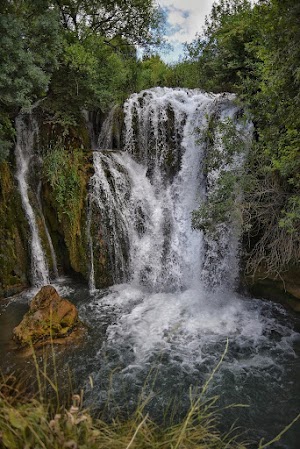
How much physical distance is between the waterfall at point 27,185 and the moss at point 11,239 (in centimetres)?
15

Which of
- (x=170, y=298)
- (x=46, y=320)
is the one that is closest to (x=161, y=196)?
(x=170, y=298)

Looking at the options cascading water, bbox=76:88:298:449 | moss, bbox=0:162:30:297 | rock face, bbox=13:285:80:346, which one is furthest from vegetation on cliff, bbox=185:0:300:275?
moss, bbox=0:162:30:297

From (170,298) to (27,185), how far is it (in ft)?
16.0

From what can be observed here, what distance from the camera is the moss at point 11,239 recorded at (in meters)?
7.60

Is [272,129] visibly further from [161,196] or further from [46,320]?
[46,320]

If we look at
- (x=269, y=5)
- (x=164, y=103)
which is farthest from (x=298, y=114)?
(x=164, y=103)

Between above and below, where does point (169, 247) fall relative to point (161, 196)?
below

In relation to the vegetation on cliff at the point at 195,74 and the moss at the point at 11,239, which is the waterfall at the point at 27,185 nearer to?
the moss at the point at 11,239

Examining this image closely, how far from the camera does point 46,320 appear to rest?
18.4 ft

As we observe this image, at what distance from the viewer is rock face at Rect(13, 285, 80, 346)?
545 cm

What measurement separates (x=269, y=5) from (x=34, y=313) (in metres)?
6.05

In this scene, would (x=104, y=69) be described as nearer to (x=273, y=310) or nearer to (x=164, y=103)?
(x=164, y=103)

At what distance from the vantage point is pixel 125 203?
8438 millimetres

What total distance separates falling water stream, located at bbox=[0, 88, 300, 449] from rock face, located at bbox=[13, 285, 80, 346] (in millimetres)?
476
